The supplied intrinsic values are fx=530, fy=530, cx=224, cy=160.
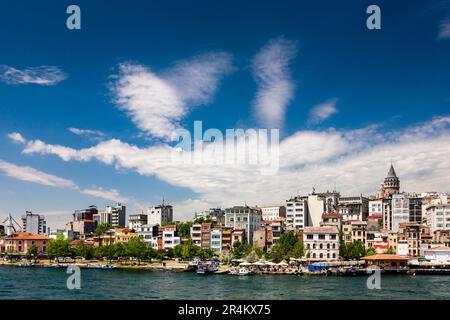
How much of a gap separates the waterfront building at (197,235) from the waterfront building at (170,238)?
144cm

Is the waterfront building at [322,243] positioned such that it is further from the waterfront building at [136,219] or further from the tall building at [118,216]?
the tall building at [118,216]

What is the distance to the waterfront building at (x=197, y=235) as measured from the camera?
1489 inches

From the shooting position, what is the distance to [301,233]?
113ft

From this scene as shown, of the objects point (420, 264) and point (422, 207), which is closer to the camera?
point (420, 264)

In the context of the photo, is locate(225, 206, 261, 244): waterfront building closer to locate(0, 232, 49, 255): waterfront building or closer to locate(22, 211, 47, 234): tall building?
locate(0, 232, 49, 255): waterfront building

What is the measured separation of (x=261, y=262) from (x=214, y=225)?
1202 centimetres

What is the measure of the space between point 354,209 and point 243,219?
12839 millimetres

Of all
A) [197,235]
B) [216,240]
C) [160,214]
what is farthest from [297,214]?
[160,214]

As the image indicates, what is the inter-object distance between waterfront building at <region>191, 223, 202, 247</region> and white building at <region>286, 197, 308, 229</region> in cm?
737

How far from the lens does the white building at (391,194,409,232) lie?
4250 cm

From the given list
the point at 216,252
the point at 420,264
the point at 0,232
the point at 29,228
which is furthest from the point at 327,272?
the point at 29,228
